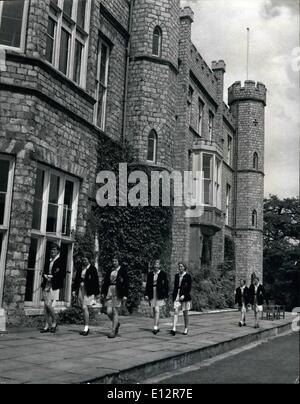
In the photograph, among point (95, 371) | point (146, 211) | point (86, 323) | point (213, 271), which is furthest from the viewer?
point (213, 271)

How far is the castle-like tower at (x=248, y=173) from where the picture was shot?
30.1m

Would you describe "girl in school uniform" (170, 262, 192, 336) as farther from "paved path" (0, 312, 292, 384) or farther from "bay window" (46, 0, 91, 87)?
"bay window" (46, 0, 91, 87)

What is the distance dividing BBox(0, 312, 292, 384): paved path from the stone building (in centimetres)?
129

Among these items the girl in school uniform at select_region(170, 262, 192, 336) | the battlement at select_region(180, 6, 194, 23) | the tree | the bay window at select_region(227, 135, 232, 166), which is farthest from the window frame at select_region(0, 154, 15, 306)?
the tree

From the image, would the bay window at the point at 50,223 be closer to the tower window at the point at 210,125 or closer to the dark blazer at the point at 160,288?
the dark blazer at the point at 160,288

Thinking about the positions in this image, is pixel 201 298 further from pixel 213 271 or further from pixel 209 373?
pixel 209 373

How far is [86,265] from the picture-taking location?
9.84 meters

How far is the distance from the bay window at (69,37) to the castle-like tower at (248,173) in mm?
20246

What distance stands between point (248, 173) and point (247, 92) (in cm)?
521

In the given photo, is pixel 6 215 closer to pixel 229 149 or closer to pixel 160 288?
pixel 160 288

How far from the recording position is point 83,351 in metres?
7.41

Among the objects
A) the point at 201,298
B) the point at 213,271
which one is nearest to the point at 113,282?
the point at 201,298

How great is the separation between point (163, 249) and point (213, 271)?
7698mm

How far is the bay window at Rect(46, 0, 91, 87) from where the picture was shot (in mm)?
10773
